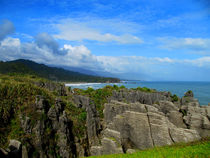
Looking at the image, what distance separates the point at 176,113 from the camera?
30.3 m

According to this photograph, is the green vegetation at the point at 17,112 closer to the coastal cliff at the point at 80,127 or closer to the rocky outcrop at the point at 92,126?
the coastal cliff at the point at 80,127

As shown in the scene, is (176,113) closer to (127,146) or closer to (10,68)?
(127,146)

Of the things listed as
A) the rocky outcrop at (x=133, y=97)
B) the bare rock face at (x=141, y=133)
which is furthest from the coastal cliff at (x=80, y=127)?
the rocky outcrop at (x=133, y=97)

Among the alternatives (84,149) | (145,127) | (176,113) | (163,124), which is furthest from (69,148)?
(176,113)

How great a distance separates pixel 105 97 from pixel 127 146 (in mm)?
28573

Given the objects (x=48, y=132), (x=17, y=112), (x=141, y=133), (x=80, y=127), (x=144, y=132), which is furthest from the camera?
(x=80, y=127)

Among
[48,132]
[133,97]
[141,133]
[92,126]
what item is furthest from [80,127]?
[133,97]

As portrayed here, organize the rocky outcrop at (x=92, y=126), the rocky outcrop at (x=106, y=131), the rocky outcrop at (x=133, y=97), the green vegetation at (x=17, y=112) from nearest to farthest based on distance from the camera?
the rocky outcrop at (x=106, y=131) → the green vegetation at (x=17, y=112) → the rocky outcrop at (x=92, y=126) → the rocky outcrop at (x=133, y=97)

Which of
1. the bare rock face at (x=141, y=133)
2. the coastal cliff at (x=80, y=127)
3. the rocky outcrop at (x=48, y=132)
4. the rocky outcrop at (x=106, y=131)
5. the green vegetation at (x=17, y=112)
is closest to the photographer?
the bare rock face at (x=141, y=133)

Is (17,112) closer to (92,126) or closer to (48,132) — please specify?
(48,132)

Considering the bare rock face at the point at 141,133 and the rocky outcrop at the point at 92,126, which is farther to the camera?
the rocky outcrop at the point at 92,126

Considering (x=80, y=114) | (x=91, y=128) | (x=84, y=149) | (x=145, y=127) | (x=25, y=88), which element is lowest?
(x=84, y=149)

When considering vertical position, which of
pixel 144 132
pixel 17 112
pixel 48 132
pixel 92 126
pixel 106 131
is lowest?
pixel 92 126

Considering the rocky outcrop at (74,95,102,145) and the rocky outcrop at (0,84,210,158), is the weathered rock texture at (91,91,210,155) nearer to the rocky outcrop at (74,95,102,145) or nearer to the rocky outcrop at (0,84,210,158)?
the rocky outcrop at (0,84,210,158)
